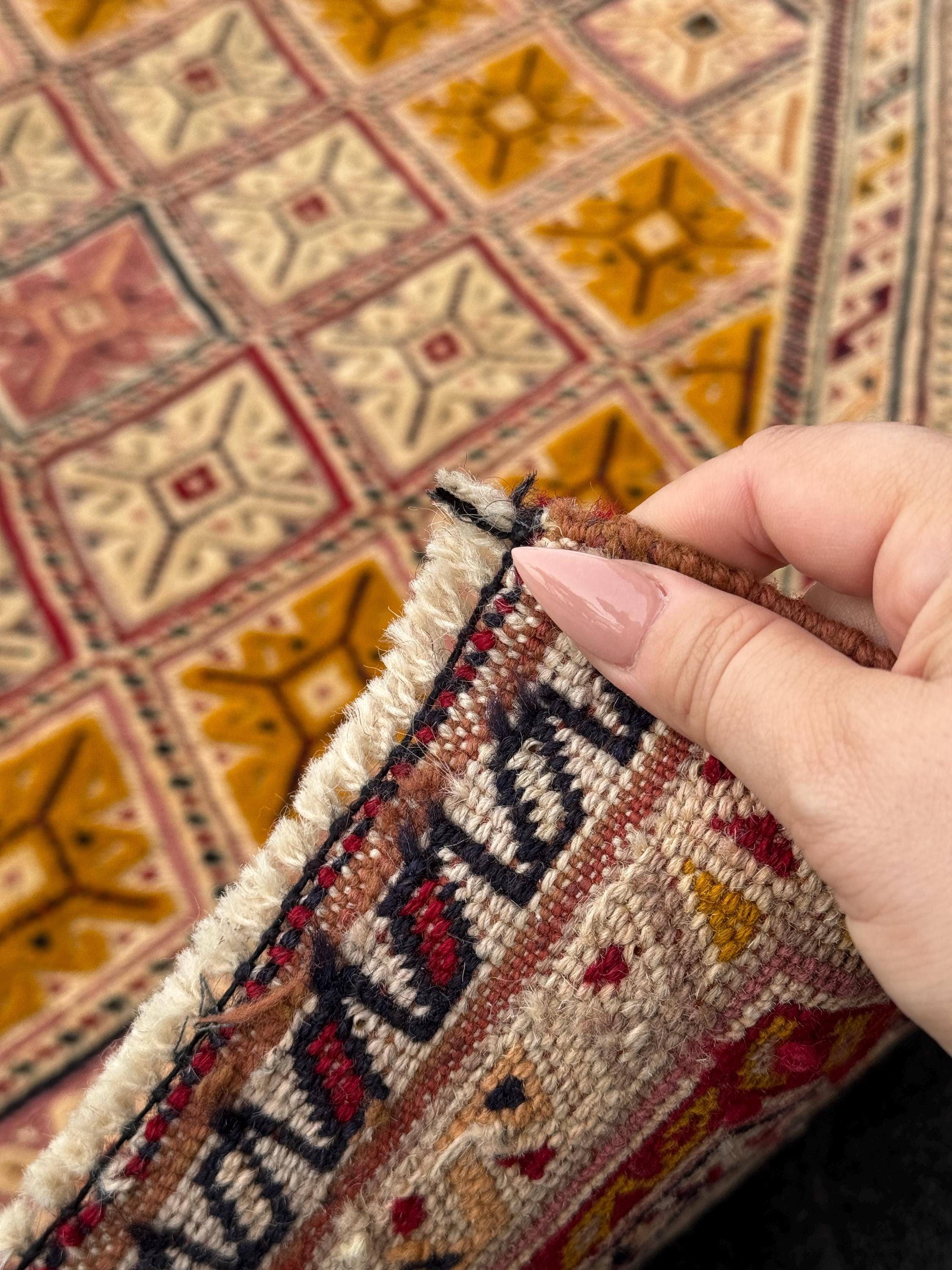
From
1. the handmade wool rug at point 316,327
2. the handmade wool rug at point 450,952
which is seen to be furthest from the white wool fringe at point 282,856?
the handmade wool rug at point 316,327

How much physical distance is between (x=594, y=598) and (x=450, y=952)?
0.65 feet

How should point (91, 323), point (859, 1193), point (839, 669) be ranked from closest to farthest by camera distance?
point (839, 669) → point (859, 1193) → point (91, 323)

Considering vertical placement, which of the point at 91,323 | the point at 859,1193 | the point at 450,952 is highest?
the point at 91,323

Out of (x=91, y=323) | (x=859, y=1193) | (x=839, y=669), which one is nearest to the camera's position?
(x=839, y=669)

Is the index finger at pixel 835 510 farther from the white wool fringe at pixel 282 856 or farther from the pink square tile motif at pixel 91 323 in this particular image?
the pink square tile motif at pixel 91 323

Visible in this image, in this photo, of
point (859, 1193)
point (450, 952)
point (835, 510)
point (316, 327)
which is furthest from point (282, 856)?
point (316, 327)

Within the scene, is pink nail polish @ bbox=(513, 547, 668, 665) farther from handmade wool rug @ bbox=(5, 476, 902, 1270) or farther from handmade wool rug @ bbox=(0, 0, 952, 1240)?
handmade wool rug @ bbox=(0, 0, 952, 1240)

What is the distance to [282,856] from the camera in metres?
0.53

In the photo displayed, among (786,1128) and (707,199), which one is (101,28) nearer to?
(707,199)

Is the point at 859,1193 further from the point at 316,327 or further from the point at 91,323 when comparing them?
the point at 91,323

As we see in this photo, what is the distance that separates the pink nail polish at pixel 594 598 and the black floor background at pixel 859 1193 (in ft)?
1.73

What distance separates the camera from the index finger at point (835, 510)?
0.50 meters

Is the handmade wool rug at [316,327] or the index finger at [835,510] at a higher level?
the handmade wool rug at [316,327]

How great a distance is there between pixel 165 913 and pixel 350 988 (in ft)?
1.57
